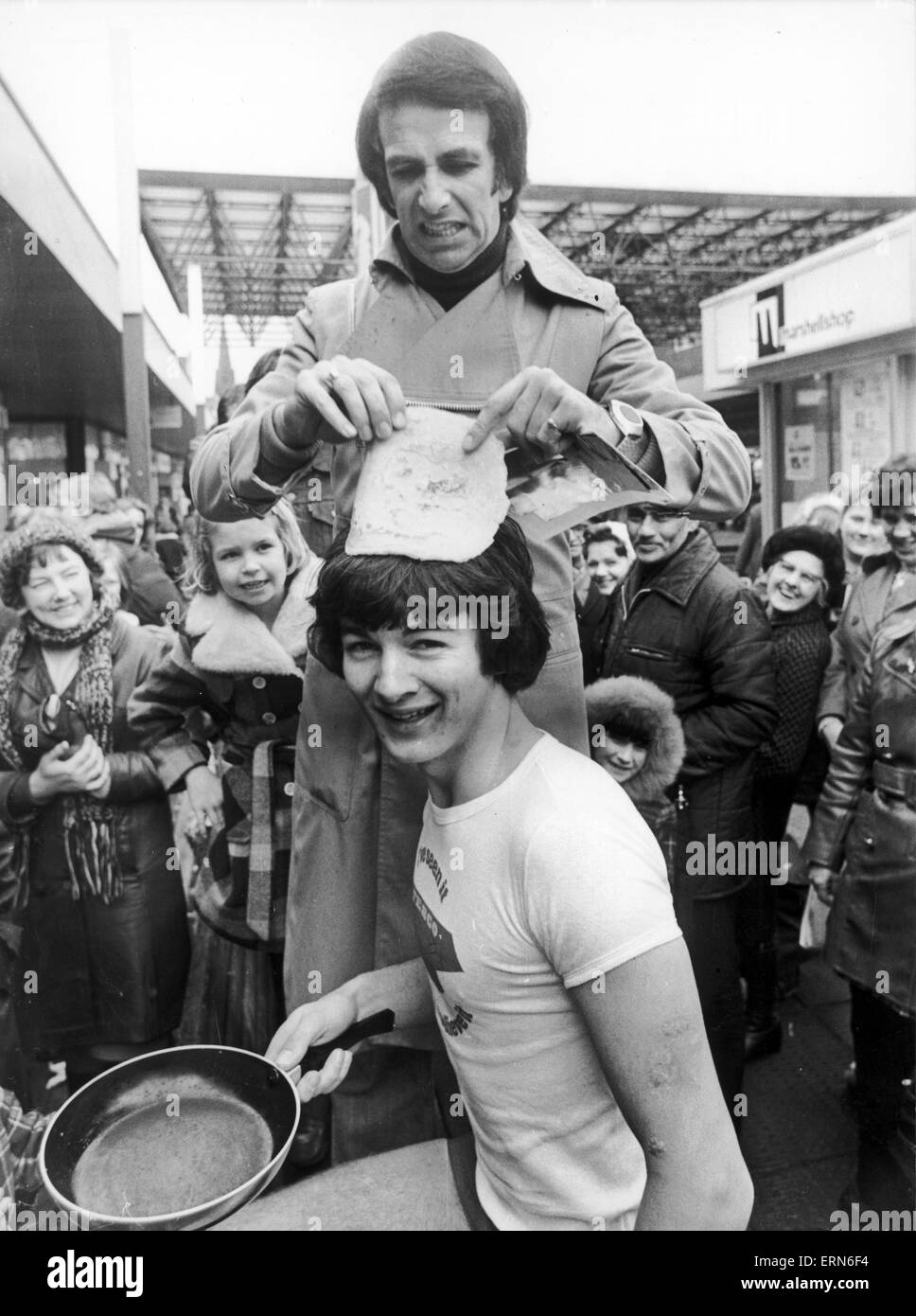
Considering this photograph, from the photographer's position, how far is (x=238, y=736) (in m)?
1.87

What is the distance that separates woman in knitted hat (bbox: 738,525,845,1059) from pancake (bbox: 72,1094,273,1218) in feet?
4.07

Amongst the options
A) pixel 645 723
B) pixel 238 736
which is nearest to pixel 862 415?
pixel 645 723

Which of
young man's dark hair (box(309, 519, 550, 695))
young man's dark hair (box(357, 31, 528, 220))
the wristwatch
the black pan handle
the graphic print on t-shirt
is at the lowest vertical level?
the black pan handle

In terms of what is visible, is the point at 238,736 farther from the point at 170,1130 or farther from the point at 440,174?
the point at 440,174

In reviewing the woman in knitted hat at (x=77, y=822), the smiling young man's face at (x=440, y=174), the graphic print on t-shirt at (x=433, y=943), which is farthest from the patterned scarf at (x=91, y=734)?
the smiling young man's face at (x=440, y=174)

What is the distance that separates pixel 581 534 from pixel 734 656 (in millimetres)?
823

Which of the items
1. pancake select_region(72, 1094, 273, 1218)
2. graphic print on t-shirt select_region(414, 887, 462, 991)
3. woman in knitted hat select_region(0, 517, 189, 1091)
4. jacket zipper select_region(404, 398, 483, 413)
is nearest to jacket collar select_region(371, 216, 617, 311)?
jacket zipper select_region(404, 398, 483, 413)

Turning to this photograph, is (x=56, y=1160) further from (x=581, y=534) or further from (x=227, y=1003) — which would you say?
(x=581, y=534)

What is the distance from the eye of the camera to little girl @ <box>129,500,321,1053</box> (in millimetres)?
1784

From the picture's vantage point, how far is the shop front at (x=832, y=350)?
1735 millimetres

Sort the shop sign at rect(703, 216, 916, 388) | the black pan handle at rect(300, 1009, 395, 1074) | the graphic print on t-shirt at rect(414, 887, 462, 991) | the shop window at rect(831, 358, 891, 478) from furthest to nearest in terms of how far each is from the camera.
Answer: the shop window at rect(831, 358, 891, 478)
the shop sign at rect(703, 216, 916, 388)
the black pan handle at rect(300, 1009, 395, 1074)
the graphic print on t-shirt at rect(414, 887, 462, 991)

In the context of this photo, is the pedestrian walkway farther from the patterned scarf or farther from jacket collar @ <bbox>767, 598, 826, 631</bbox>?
the patterned scarf

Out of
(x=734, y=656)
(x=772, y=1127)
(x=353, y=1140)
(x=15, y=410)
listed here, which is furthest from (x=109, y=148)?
(x=772, y=1127)

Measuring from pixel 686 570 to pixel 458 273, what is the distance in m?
0.91
